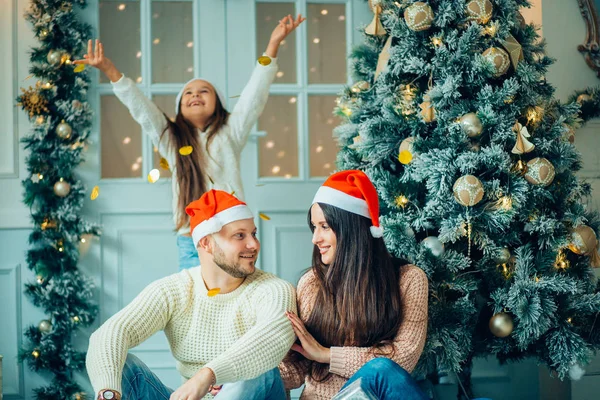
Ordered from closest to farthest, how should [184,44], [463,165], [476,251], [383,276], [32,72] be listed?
[383,276], [463,165], [476,251], [32,72], [184,44]

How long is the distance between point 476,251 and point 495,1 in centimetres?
81

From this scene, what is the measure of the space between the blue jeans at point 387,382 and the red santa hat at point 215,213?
0.57 m

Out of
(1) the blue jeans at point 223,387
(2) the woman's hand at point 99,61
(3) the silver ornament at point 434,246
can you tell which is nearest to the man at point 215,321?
(1) the blue jeans at point 223,387

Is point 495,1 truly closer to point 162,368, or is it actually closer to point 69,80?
point 69,80

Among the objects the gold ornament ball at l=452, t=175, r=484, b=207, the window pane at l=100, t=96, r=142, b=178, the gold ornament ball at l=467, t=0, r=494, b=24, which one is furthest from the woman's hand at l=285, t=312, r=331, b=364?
the window pane at l=100, t=96, r=142, b=178

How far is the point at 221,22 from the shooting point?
3250mm

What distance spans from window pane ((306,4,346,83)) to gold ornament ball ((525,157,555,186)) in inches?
51.4

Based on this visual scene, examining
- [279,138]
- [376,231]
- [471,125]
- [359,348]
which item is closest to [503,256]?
[471,125]

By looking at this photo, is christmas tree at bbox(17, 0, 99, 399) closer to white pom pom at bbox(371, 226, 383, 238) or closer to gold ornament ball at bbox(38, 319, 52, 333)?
gold ornament ball at bbox(38, 319, 52, 333)

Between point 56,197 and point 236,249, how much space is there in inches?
55.1

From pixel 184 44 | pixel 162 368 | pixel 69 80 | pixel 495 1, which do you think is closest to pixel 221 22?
pixel 184 44

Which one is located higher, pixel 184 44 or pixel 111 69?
pixel 184 44

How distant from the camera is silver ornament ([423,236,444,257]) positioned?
2262 mm

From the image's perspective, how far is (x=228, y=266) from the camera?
1.99 metres
